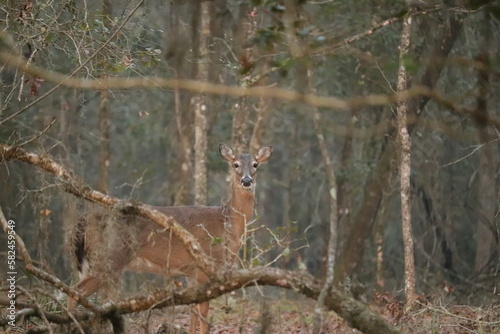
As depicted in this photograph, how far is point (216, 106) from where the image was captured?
65.5 ft

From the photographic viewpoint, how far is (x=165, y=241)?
9.82m

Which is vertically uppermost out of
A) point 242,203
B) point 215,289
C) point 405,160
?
point 405,160

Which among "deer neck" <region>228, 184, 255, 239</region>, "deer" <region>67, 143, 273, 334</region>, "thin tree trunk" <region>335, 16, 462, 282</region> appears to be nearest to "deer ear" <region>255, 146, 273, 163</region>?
"deer" <region>67, 143, 273, 334</region>

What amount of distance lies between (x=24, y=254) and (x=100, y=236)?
1.19 metres

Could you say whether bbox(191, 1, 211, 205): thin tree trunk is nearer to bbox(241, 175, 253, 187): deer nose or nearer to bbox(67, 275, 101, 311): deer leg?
bbox(241, 175, 253, 187): deer nose

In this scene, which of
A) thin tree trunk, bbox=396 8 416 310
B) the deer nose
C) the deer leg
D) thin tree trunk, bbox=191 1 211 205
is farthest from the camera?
thin tree trunk, bbox=191 1 211 205

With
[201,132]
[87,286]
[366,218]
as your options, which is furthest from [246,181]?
[366,218]

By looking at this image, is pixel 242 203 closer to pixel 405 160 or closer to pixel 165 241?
pixel 165 241

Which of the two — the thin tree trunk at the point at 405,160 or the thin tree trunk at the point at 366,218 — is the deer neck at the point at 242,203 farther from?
the thin tree trunk at the point at 366,218

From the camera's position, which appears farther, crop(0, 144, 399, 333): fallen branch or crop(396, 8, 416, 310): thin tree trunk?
crop(396, 8, 416, 310): thin tree trunk

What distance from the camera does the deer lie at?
26.6 feet

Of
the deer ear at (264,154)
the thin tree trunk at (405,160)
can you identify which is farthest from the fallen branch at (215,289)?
the deer ear at (264,154)

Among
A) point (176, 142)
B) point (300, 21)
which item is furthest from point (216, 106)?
point (300, 21)

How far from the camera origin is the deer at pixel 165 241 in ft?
26.6
